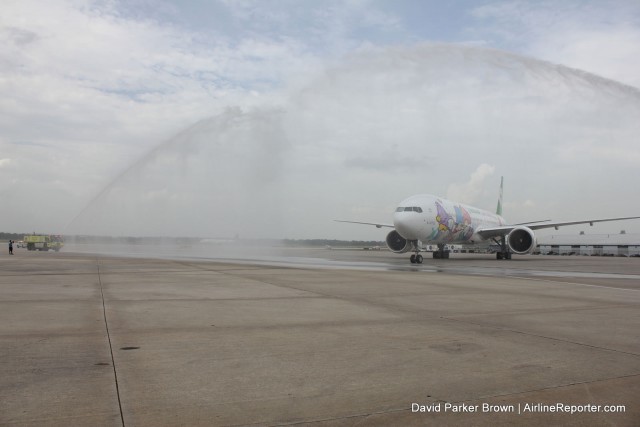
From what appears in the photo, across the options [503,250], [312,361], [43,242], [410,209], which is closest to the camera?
[312,361]

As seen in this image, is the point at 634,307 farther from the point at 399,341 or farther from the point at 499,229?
the point at 499,229

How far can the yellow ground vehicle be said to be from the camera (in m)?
57.3

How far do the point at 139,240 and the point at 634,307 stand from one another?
9048cm

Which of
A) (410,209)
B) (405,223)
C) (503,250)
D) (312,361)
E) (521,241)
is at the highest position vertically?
(410,209)

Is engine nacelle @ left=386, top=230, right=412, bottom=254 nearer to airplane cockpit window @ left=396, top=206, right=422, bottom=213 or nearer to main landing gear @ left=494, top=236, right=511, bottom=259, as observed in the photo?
airplane cockpit window @ left=396, top=206, right=422, bottom=213

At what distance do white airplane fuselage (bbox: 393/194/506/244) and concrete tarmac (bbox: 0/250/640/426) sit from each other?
818 inches

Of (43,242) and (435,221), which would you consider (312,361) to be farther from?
(43,242)

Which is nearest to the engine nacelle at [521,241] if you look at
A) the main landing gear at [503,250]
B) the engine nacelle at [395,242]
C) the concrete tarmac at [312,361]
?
the main landing gear at [503,250]

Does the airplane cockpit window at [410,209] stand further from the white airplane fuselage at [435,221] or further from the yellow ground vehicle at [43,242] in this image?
the yellow ground vehicle at [43,242]

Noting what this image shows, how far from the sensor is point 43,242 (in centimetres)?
5800

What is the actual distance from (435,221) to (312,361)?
2980cm

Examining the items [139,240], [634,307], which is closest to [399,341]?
[634,307]

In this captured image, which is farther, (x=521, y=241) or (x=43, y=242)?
(x=43, y=242)

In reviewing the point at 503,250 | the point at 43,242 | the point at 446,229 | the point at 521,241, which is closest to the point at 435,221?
the point at 446,229
